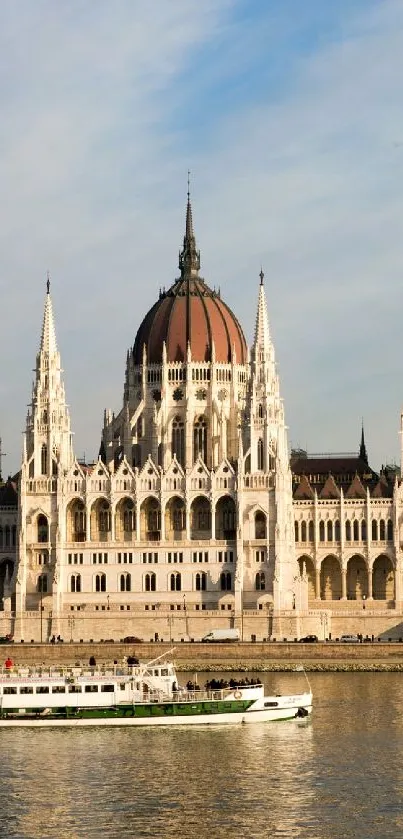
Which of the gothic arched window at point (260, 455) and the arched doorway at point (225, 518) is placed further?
the gothic arched window at point (260, 455)

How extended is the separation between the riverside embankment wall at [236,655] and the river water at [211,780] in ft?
115

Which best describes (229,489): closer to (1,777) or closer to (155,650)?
(155,650)

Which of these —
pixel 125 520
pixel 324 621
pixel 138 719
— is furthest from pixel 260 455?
pixel 138 719

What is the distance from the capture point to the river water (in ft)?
245

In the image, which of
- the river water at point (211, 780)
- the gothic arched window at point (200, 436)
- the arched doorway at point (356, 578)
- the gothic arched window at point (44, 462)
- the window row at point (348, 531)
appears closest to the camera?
the river water at point (211, 780)

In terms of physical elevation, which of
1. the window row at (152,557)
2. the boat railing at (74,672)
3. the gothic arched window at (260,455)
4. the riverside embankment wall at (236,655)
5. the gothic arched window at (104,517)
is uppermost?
the gothic arched window at (260,455)

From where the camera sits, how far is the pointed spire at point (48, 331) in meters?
177

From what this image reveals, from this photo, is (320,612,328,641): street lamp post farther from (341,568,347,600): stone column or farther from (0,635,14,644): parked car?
(0,635,14,644): parked car

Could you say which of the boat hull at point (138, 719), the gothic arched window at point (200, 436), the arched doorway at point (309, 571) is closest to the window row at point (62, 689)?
the boat hull at point (138, 719)

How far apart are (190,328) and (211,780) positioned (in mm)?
101121

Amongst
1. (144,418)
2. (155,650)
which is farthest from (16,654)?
(144,418)

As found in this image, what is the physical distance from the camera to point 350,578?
588 feet

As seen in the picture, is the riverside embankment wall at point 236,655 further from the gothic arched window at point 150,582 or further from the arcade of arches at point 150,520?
the arcade of arches at point 150,520

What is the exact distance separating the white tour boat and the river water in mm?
1052
